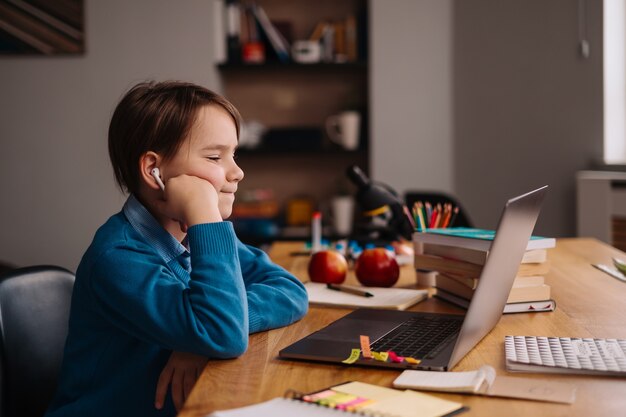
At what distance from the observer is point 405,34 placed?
387 centimetres

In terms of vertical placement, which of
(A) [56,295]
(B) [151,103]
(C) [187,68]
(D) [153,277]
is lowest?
(A) [56,295]

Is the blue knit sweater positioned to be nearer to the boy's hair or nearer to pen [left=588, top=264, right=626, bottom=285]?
the boy's hair

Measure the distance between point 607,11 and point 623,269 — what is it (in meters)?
2.54

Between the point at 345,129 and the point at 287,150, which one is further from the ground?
the point at 345,129

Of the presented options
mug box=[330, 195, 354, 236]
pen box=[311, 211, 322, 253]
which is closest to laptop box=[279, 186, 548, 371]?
pen box=[311, 211, 322, 253]

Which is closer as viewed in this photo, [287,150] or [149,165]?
[149,165]

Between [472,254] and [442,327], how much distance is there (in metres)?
0.22

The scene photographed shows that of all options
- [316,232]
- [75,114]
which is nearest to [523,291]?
[316,232]

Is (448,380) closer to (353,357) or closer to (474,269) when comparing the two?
(353,357)

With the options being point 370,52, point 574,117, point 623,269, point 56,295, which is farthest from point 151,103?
point 574,117

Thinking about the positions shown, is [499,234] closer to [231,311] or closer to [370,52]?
[231,311]

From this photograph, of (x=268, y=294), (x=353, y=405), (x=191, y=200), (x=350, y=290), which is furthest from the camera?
(x=350, y=290)

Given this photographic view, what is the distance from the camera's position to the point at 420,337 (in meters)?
1.14

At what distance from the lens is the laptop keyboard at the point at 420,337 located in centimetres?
104
